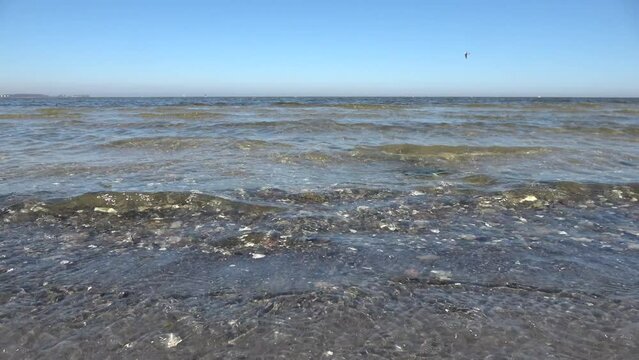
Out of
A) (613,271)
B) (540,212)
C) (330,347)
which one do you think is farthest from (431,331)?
(540,212)

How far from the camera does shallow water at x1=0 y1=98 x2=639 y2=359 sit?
11.0ft

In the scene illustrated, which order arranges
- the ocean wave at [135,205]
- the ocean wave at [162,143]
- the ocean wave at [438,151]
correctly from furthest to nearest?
1. the ocean wave at [162,143]
2. the ocean wave at [438,151]
3. the ocean wave at [135,205]

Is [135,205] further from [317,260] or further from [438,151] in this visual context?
[438,151]

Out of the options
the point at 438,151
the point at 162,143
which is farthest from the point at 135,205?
the point at 438,151

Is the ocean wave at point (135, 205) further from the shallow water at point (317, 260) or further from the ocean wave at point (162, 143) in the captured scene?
the ocean wave at point (162, 143)

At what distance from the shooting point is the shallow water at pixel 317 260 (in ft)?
11.0

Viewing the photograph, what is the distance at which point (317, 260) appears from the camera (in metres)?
4.80

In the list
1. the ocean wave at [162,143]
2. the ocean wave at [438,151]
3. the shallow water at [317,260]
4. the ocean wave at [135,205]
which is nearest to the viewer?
the shallow water at [317,260]

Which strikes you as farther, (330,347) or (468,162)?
(468,162)

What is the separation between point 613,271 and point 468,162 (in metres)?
6.58

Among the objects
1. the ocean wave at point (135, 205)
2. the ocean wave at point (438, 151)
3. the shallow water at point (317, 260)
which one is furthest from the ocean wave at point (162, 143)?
the ocean wave at point (135, 205)

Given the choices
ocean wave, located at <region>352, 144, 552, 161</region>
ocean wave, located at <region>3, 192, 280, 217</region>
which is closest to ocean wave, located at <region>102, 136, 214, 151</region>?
ocean wave, located at <region>352, 144, 552, 161</region>

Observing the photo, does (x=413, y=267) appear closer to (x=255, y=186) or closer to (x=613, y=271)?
(x=613, y=271)

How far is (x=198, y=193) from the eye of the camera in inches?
285
